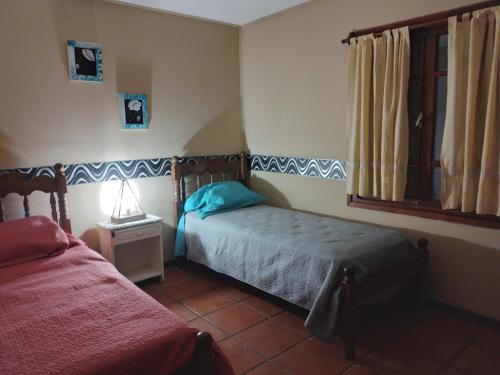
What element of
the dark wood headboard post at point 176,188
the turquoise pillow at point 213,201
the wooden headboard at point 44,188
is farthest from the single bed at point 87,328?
the dark wood headboard post at point 176,188

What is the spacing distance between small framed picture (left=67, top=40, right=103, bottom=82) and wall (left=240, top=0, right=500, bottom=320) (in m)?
1.54

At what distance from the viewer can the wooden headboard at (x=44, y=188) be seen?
2.71 meters

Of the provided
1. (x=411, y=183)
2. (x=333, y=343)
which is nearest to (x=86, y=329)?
(x=333, y=343)

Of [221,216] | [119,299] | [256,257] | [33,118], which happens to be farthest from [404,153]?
[33,118]

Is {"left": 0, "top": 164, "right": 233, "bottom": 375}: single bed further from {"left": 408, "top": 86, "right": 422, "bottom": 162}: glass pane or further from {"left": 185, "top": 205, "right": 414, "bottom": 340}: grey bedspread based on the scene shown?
{"left": 408, "top": 86, "right": 422, "bottom": 162}: glass pane

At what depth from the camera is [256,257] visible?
280 cm

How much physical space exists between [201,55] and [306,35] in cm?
105

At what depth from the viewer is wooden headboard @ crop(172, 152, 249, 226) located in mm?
3625

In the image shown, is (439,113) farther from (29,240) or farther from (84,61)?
(29,240)

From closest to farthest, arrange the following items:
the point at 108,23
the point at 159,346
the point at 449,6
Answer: the point at 159,346, the point at 449,6, the point at 108,23

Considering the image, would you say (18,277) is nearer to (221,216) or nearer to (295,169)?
(221,216)

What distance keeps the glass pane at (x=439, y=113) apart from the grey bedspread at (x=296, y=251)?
674mm

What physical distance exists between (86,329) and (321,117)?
2526 millimetres

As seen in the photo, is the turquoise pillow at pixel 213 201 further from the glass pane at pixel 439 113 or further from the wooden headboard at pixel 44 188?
the glass pane at pixel 439 113
